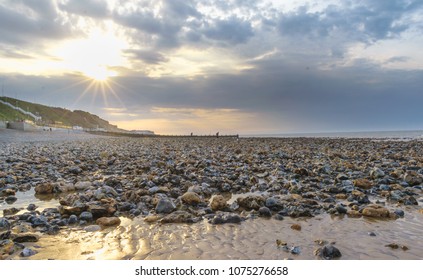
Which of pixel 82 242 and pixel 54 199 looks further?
pixel 54 199

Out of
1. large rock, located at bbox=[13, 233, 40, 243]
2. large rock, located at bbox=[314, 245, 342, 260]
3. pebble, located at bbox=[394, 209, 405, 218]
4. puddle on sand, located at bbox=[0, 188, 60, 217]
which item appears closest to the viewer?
large rock, located at bbox=[314, 245, 342, 260]

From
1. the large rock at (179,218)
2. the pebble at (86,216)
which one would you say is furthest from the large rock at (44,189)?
the large rock at (179,218)

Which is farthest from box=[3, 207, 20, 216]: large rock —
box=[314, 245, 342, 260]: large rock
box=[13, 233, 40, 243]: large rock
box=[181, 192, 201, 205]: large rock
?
box=[314, 245, 342, 260]: large rock

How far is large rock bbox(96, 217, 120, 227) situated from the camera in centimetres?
604

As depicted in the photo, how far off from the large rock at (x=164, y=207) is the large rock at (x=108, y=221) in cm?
99

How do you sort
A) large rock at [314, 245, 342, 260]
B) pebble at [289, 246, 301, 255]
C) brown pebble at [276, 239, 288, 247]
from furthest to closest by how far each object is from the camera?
1. brown pebble at [276, 239, 288, 247]
2. pebble at [289, 246, 301, 255]
3. large rock at [314, 245, 342, 260]

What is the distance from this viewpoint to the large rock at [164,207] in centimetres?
682

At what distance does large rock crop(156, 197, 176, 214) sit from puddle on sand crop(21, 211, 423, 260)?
707 mm

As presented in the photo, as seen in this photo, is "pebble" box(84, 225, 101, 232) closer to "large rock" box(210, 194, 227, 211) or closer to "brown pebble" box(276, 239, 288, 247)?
"large rock" box(210, 194, 227, 211)

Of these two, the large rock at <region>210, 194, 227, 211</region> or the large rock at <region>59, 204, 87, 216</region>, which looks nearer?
the large rock at <region>59, 204, 87, 216</region>
